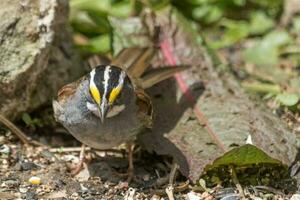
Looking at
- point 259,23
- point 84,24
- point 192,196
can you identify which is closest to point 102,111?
point 192,196

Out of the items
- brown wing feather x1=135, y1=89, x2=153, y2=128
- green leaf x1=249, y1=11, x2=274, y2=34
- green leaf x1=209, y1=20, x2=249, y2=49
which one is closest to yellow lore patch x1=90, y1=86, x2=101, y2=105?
brown wing feather x1=135, y1=89, x2=153, y2=128

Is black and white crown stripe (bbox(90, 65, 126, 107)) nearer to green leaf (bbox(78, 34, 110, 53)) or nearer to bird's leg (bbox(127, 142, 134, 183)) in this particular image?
bird's leg (bbox(127, 142, 134, 183))

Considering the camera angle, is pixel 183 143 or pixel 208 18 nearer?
pixel 183 143

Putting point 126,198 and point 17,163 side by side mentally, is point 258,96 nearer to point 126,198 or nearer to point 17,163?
point 126,198

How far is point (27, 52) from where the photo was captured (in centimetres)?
483

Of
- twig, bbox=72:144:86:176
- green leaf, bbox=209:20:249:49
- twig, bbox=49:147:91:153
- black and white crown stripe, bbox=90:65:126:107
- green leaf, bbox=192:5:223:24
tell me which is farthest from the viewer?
green leaf, bbox=192:5:223:24

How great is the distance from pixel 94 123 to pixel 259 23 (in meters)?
2.67

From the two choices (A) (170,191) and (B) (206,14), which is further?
(B) (206,14)

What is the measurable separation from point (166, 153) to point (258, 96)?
1.05m

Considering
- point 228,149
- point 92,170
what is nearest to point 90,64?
point 92,170

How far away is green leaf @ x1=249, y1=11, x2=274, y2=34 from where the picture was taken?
21.3ft

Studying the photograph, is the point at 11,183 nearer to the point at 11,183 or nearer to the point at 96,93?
the point at 11,183

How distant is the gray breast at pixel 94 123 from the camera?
437cm

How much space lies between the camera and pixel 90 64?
5.50 m
